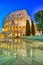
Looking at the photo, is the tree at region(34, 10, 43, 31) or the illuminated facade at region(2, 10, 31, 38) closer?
the tree at region(34, 10, 43, 31)

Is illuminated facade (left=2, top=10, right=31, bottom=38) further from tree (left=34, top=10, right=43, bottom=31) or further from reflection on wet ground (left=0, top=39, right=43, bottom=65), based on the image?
reflection on wet ground (left=0, top=39, right=43, bottom=65)

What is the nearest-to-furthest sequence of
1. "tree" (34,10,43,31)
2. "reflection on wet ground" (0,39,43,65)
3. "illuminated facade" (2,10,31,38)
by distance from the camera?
1. "reflection on wet ground" (0,39,43,65)
2. "tree" (34,10,43,31)
3. "illuminated facade" (2,10,31,38)

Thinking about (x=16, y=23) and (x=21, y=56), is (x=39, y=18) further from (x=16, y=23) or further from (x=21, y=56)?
(x=21, y=56)

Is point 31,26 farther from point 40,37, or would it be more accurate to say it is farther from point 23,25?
point 40,37

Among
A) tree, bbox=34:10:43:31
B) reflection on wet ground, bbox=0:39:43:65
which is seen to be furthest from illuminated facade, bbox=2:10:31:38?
reflection on wet ground, bbox=0:39:43:65

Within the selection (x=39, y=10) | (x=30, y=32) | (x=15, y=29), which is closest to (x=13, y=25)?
(x=15, y=29)

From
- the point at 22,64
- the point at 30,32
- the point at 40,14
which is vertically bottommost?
the point at 22,64

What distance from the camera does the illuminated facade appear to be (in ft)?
59.4

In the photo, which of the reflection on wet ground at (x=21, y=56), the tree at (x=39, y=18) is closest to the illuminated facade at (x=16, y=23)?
the tree at (x=39, y=18)

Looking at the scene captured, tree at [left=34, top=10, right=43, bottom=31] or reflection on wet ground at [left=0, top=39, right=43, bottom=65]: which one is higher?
tree at [left=34, top=10, right=43, bottom=31]

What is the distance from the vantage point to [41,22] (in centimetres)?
1552

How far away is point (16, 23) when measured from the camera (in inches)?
795

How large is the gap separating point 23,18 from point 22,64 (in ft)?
47.7

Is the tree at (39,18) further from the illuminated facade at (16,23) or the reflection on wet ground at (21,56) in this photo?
the reflection on wet ground at (21,56)
